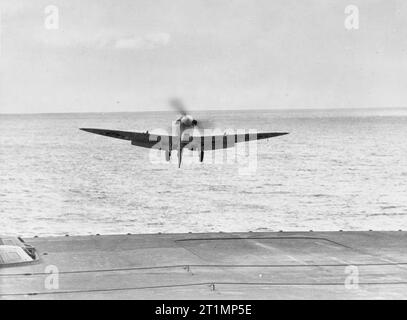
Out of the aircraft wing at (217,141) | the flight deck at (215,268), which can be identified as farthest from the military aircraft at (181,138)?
the flight deck at (215,268)

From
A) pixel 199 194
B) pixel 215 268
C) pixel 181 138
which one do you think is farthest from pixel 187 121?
pixel 199 194

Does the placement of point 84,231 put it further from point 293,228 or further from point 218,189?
point 218,189

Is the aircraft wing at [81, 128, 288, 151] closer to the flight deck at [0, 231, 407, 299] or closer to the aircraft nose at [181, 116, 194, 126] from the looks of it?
the aircraft nose at [181, 116, 194, 126]

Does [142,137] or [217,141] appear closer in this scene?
[142,137]

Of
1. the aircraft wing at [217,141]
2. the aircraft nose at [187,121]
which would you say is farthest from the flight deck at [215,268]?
the aircraft nose at [187,121]

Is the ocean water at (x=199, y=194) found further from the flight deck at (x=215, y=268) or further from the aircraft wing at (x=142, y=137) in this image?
the flight deck at (x=215, y=268)

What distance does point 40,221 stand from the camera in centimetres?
5766

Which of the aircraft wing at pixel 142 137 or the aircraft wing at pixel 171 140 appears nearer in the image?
the aircraft wing at pixel 142 137

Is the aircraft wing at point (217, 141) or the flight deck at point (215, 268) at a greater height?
the aircraft wing at point (217, 141)

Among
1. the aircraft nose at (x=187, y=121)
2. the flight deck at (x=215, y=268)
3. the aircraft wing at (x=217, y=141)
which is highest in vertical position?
the aircraft nose at (x=187, y=121)

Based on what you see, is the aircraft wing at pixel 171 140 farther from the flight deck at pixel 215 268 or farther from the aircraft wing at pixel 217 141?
the flight deck at pixel 215 268

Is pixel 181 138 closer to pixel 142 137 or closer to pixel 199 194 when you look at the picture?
pixel 142 137

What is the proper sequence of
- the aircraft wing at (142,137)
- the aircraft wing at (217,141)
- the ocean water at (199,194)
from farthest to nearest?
the ocean water at (199,194) → the aircraft wing at (217,141) → the aircraft wing at (142,137)

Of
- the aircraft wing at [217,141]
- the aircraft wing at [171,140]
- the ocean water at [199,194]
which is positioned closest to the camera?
the aircraft wing at [171,140]
